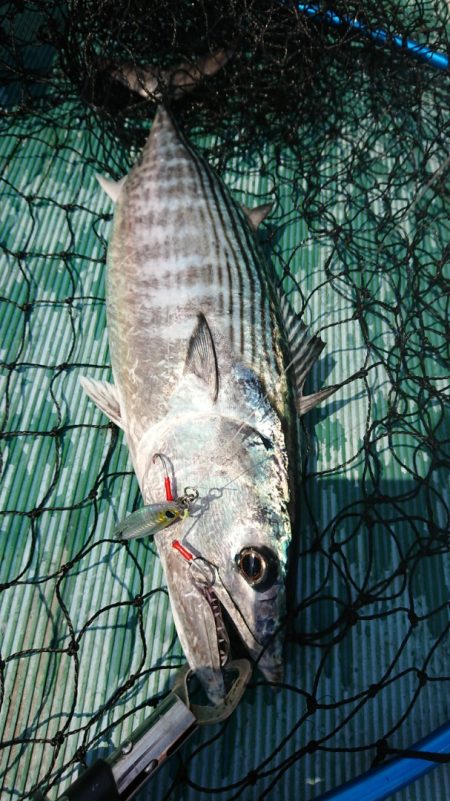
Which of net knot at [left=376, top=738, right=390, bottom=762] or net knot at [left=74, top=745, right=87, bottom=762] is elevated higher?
net knot at [left=376, top=738, right=390, bottom=762]

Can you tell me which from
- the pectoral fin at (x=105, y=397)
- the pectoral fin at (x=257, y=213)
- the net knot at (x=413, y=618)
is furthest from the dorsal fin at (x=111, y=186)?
the net knot at (x=413, y=618)

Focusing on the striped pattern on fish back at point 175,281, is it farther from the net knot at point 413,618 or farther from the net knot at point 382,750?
the net knot at point 382,750

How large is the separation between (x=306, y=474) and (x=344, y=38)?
209 cm

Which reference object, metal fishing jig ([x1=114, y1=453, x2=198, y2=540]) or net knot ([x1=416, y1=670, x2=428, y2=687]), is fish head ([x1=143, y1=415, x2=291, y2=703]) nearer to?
metal fishing jig ([x1=114, y1=453, x2=198, y2=540])

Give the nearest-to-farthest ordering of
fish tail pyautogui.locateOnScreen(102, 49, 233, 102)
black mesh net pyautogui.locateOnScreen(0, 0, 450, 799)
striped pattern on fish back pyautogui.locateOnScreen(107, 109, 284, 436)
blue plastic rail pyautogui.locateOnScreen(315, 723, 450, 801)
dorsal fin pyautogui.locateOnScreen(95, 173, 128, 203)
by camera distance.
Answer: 1. blue plastic rail pyautogui.locateOnScreen(315, 723, 450, 801)
2. black mesh net pyautogui.locateOnScreen(0, 0, 450, 799)
3. striped pattern on fish back pyautogui.locateOnScreen(107, 109, 284, 436)
4. dorsal fin pyautogui.locateOnScreen(95, 173, 128, 203)
5. fish tail pyautogui.locateOnScreen(102, 49, 233, 102)

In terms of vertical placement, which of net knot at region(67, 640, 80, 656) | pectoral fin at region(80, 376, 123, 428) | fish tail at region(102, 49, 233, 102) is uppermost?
fish tail at region(102, 49, 233, 102)

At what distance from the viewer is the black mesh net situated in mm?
2008

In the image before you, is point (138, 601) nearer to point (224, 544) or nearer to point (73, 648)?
point (73, 648)

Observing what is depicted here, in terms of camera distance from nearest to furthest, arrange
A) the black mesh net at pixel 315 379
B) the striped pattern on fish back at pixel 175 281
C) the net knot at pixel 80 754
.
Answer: the net knot at pixel 80 754 → the black mesh net at pixel 315 379 → the striped pattern on fish back at pixel 175 281

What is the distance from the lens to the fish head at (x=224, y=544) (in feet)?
5.81

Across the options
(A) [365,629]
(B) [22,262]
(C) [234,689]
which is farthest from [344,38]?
(C) [234,689]

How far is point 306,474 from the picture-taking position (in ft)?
7.88

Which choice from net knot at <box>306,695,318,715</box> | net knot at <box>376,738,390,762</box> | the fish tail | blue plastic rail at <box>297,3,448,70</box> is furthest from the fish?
blue plastic rail at <box>297,3,448,70</box>

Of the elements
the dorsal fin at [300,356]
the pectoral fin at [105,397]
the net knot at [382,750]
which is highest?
the dorsal fin at [300,356]
